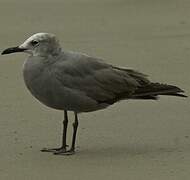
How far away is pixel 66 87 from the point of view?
6.04 m

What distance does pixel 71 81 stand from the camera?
608cm

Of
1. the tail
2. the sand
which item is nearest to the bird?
the tail

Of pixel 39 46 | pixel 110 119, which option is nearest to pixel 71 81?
pixel 39 46

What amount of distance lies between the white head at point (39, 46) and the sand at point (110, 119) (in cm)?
77

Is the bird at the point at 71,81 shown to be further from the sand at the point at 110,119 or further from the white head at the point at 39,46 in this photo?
the sand at the point at 110,119

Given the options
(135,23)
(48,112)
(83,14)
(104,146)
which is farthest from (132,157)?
(83,14)

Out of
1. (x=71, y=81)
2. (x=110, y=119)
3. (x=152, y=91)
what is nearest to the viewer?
(x=71, y=81)

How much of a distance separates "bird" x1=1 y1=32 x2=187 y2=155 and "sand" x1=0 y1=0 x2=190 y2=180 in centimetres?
30

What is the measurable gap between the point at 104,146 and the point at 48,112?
1.15 m

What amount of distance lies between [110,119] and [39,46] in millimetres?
1220

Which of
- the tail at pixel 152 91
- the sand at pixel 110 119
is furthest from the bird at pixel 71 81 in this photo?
the sand at pixel 110 119

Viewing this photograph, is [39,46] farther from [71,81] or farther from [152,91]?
[152,91]

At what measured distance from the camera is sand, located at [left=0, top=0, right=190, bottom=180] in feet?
18.5

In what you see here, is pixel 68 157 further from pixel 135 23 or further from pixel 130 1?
pixel 130 1
